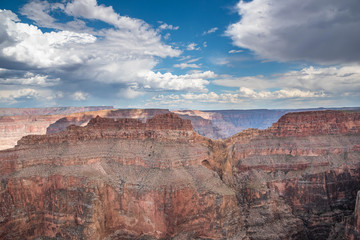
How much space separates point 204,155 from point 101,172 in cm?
2106

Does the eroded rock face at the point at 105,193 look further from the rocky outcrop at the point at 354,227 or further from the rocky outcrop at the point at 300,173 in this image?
the rocky outcrop at the point at 354,227

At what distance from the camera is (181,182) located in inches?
1818

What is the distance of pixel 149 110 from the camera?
13988cm

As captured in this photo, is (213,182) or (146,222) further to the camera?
(213,182)

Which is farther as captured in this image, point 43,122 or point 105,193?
point 43,122

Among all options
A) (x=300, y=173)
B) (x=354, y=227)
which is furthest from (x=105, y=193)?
(x=354, y=227)

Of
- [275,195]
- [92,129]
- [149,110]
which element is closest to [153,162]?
[92,129]

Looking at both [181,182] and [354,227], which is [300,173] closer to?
[354,227]

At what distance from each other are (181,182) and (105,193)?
1344 centimetres

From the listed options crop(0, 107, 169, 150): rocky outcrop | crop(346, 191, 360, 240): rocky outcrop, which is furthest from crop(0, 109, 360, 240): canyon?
crop(0, 107, 169, 150): rocky outcrop

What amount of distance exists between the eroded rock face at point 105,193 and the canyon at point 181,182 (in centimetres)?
17

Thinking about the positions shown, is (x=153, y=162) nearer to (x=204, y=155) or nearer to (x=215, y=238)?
(x=204, y=155)

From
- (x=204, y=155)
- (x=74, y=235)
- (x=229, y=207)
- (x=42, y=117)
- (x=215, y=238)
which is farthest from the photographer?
(x=42, y=117)

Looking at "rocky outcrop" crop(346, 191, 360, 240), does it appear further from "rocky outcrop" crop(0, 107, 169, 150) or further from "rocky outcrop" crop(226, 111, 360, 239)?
"rocky outcrop" crop(0, 107, 169, 150)
